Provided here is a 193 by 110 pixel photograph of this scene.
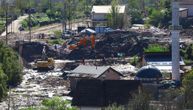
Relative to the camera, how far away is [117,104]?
16641 millimetres

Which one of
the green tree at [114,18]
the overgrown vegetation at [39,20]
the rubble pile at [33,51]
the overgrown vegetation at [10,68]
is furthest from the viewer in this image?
the overgrown vegetation at [39,20]

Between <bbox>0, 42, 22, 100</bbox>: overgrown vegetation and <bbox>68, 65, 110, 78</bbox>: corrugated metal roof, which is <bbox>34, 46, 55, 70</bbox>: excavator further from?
<bbox>68, 65, 110, 78</bbox>: corrugated metal roof

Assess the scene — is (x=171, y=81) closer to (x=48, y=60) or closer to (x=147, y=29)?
(x=48, y=60)

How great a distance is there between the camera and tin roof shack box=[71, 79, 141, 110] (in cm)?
1675

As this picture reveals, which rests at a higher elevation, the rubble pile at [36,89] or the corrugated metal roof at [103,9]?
the corrugated metal roof at [103,9]

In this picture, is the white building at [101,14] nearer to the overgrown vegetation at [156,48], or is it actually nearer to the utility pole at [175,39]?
the overgrown vegetation at [156,48]

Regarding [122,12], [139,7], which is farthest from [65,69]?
[139,7]

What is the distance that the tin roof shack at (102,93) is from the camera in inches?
659

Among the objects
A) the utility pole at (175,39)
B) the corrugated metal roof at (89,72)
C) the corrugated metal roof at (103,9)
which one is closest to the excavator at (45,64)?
the corrugated metal roof at (89,72)

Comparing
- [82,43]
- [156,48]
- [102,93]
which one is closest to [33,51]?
[82,43]

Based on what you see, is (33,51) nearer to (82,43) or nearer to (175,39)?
(82,43)

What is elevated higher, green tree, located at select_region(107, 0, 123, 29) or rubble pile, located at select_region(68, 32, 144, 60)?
green tree, located at select_region(107, 0, 123, 29)

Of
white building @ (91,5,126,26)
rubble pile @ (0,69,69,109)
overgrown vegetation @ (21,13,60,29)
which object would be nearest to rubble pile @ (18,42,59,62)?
rubble pile @ (0,69,69,109)

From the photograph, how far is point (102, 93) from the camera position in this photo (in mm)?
17109
